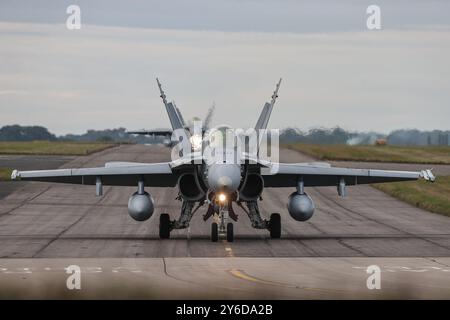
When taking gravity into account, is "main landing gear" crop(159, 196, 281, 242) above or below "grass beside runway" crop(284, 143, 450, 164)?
below

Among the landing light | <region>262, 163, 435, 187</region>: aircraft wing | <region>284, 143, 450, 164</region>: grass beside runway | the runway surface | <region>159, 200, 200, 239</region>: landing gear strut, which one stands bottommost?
the runway surface

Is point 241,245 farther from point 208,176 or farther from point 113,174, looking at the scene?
point 113,174

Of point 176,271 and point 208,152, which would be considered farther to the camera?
point 208,152

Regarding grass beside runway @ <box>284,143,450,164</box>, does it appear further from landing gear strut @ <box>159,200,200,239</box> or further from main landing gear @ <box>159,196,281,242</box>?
landing gear strut @ <box>159,200,200,239</box>

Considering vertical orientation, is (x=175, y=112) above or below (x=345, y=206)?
above

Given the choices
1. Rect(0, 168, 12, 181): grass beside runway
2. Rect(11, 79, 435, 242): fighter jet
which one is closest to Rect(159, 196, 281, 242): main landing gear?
Rect(11, 79, 435, 242): fighter jet

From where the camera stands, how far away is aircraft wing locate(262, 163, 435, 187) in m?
30.5

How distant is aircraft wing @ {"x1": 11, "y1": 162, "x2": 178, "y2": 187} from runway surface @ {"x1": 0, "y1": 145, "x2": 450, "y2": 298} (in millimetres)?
1629

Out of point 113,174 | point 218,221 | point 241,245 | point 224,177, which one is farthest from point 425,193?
point 224,177
